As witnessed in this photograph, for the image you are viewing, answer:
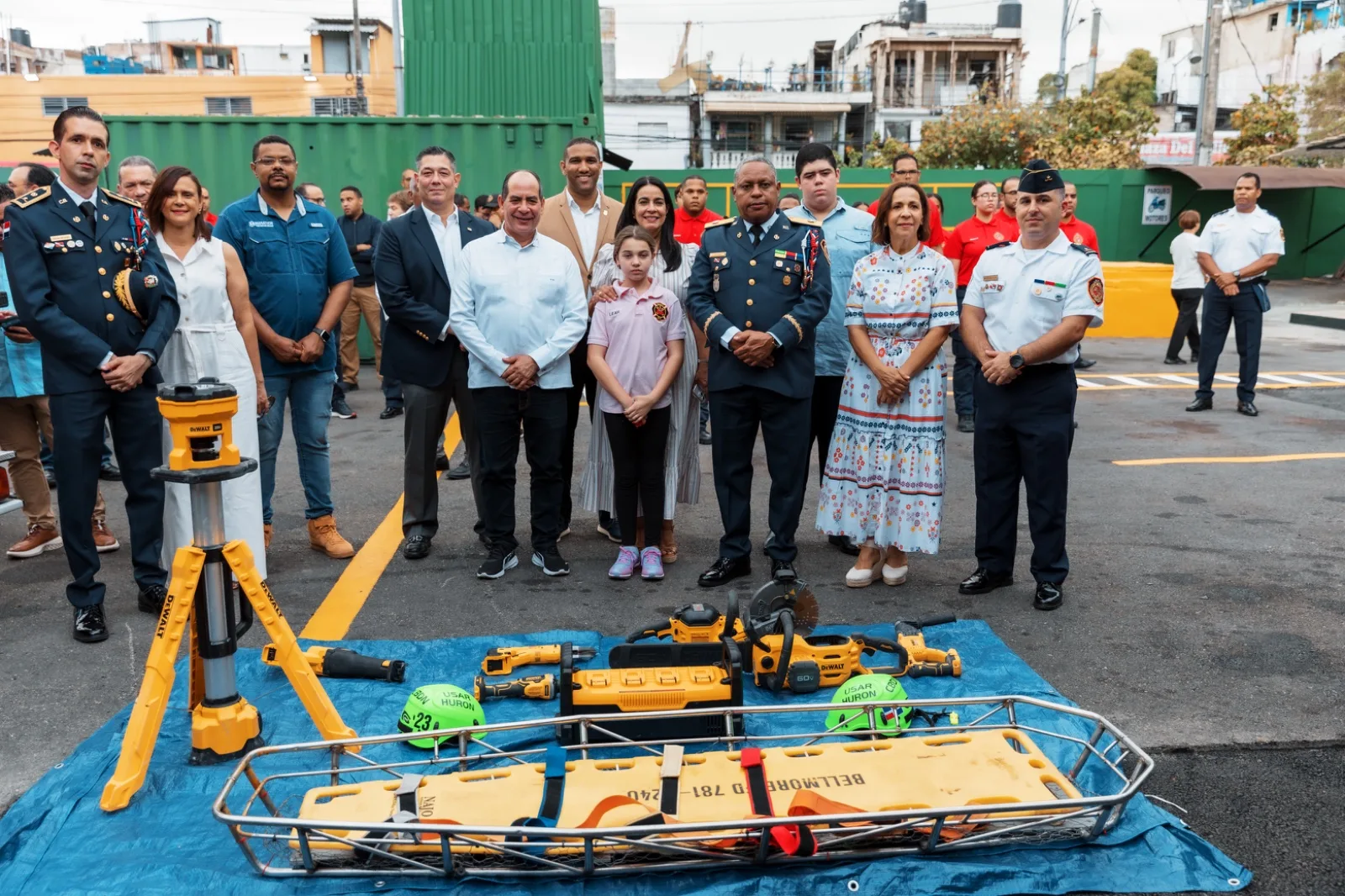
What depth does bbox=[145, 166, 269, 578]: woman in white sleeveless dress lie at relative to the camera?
4.97 metres

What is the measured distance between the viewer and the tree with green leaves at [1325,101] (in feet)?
121

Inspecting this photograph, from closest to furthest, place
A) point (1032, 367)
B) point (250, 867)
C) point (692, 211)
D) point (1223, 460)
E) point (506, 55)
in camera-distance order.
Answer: point (250, 867) → point (1032, 367) → point (1223, 460) → point (692, 211) → point (506, 55)

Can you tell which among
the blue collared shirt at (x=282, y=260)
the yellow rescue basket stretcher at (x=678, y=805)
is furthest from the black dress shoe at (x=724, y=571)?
the blue collared shirt at (x=282, y=260)

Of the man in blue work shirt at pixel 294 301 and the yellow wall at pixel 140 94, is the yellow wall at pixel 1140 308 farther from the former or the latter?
the yellow wall at pixel 140 94

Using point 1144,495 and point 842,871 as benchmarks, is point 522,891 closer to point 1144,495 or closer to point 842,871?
point 842,871

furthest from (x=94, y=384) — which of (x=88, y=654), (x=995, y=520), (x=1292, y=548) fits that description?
Answer: (x=1292, y=548)

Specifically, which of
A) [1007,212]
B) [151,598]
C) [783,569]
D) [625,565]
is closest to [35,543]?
[151,598]

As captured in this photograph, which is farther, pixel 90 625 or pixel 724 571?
pixel 724 571

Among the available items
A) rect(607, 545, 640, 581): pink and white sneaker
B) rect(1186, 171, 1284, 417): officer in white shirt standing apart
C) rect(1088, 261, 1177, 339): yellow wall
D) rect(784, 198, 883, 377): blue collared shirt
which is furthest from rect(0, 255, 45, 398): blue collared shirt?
rect(1088, 261, 1177, 339): yellow wall

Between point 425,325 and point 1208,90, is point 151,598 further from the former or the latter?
point 1208,90

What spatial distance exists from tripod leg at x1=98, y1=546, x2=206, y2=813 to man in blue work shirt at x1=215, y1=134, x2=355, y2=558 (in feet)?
7.89

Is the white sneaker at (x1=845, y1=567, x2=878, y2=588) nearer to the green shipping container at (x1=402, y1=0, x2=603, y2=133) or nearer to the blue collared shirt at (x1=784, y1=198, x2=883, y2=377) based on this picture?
the blue collared shirt at (x1=784, y1=198, x2=883, y2=377)

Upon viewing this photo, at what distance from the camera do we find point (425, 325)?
5824 mm

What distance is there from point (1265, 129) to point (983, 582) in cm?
3114
